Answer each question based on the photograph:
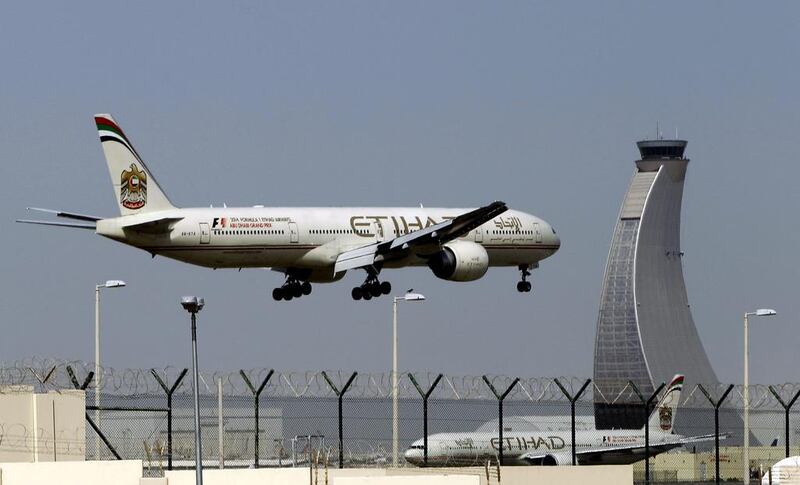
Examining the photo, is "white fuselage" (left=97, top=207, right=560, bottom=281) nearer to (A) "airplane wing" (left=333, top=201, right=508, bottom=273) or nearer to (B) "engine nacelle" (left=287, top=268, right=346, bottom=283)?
(B) "engine nacelle" (left=287, top=268, right=346, bottom=283)

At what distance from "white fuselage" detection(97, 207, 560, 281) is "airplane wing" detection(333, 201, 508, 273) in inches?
23.7

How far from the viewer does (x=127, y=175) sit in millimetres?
73562

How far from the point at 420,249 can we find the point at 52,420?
102 feet

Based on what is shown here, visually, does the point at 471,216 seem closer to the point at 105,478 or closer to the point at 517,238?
the point at 517,238

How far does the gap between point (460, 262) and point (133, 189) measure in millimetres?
12540

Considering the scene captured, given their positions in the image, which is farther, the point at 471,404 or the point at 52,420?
the point at 471,404

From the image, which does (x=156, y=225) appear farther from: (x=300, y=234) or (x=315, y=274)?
(x=315, y=274)

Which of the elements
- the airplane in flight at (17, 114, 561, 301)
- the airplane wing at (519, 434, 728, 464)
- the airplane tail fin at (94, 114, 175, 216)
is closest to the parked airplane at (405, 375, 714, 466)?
the airplane wing at (519, 434, 728, 464)

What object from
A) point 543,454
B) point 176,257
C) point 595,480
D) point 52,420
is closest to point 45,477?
point 52,420

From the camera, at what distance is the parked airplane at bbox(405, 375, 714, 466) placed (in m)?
87.9

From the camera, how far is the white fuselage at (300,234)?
7169 cm

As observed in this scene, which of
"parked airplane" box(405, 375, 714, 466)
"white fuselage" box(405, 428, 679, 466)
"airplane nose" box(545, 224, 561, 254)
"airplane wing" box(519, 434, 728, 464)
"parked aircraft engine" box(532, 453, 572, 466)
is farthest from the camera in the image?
"airplane wing" box(519, 434, 728, 464)

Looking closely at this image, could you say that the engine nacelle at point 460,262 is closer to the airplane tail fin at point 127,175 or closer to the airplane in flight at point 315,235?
the airplane in flight at point 315,235

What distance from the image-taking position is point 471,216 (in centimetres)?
7481
